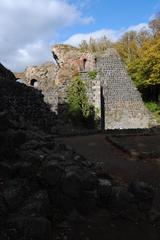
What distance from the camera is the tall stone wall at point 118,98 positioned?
1146 inches

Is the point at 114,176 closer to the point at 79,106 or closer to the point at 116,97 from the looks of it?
the point at 79,106

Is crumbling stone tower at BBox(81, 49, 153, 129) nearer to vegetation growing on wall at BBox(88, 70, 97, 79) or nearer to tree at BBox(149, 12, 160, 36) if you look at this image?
vegetation growing on wall at BBox(88, 70, 97, 79)

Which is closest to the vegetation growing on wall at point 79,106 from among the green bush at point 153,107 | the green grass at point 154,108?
the green grass at point 154,108

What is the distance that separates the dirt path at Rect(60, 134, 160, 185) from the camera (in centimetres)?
916

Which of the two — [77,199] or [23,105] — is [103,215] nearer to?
[77,199]

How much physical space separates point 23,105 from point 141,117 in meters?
14.7

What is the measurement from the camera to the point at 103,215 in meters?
6.26

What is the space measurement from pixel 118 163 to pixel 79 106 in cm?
1571

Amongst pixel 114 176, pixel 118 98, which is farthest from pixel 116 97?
pixel 114 176

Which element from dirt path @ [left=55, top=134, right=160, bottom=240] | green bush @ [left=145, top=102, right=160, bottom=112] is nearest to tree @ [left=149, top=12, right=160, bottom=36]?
green bush @ [left=145, top=102, right=160, bottom=112]

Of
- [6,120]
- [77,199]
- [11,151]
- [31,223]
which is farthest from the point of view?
[6,120]

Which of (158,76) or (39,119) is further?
(158,76)

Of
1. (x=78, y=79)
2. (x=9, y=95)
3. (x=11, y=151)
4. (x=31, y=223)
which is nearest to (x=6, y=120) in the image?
(x=11, y=151)

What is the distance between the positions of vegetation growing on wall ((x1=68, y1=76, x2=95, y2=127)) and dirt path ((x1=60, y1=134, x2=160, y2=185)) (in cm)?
1156
